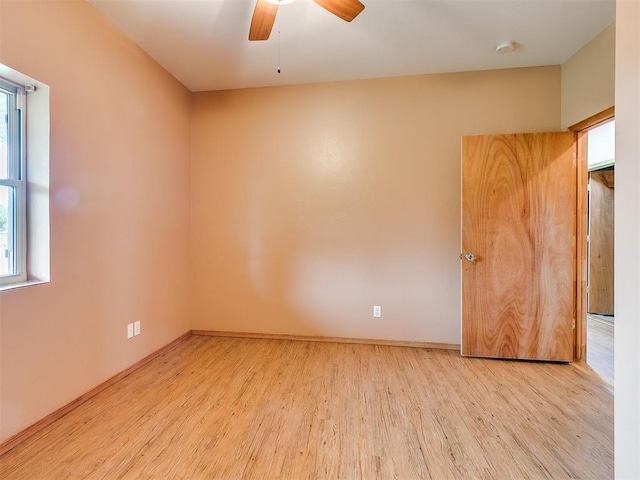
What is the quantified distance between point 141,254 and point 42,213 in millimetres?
855

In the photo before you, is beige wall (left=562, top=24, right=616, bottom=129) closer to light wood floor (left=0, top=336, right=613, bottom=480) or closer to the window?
light wood floor (left=0, top=336, right=613, bottom=480)

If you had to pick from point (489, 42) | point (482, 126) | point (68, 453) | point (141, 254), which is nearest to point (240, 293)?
point (141, 254)

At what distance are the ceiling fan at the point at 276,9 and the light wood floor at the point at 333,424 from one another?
2452mm

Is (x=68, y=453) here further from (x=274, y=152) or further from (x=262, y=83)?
(x=262, y=83)

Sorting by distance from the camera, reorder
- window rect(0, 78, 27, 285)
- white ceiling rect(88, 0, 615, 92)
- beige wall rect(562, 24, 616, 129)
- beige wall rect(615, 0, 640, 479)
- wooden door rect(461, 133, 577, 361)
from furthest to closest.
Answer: wooden door rect(461, 133, 577, 361)
beige wall rect(562, 24, 616, 129)
white ceiling rect(88, 0, 615, 92)
window rect(0, 78, 27, 285)
beige wall rect(615, 0, 640, 479)

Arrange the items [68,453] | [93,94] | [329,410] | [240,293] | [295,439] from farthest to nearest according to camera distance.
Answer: [240,293], [93,94], [329,410], [295,439], [68,453]

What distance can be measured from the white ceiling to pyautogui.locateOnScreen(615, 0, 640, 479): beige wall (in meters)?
1.19

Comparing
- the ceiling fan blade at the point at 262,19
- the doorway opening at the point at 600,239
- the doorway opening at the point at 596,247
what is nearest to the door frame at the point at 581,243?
the doorway opening at the point at 596,247

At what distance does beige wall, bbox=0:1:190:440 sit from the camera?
1644 mm

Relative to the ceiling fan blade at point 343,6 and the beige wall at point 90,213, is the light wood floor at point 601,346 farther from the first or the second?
the beige wall at point 90,213

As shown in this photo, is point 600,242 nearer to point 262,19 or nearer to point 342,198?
point 342,198

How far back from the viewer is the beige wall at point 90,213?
1.64 m

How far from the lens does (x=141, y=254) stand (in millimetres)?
2562

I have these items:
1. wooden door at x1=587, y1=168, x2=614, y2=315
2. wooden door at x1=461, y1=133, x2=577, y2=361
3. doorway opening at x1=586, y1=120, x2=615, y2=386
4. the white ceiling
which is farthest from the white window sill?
wooden door at x1=587, y1=168, x2=614, y2=315
